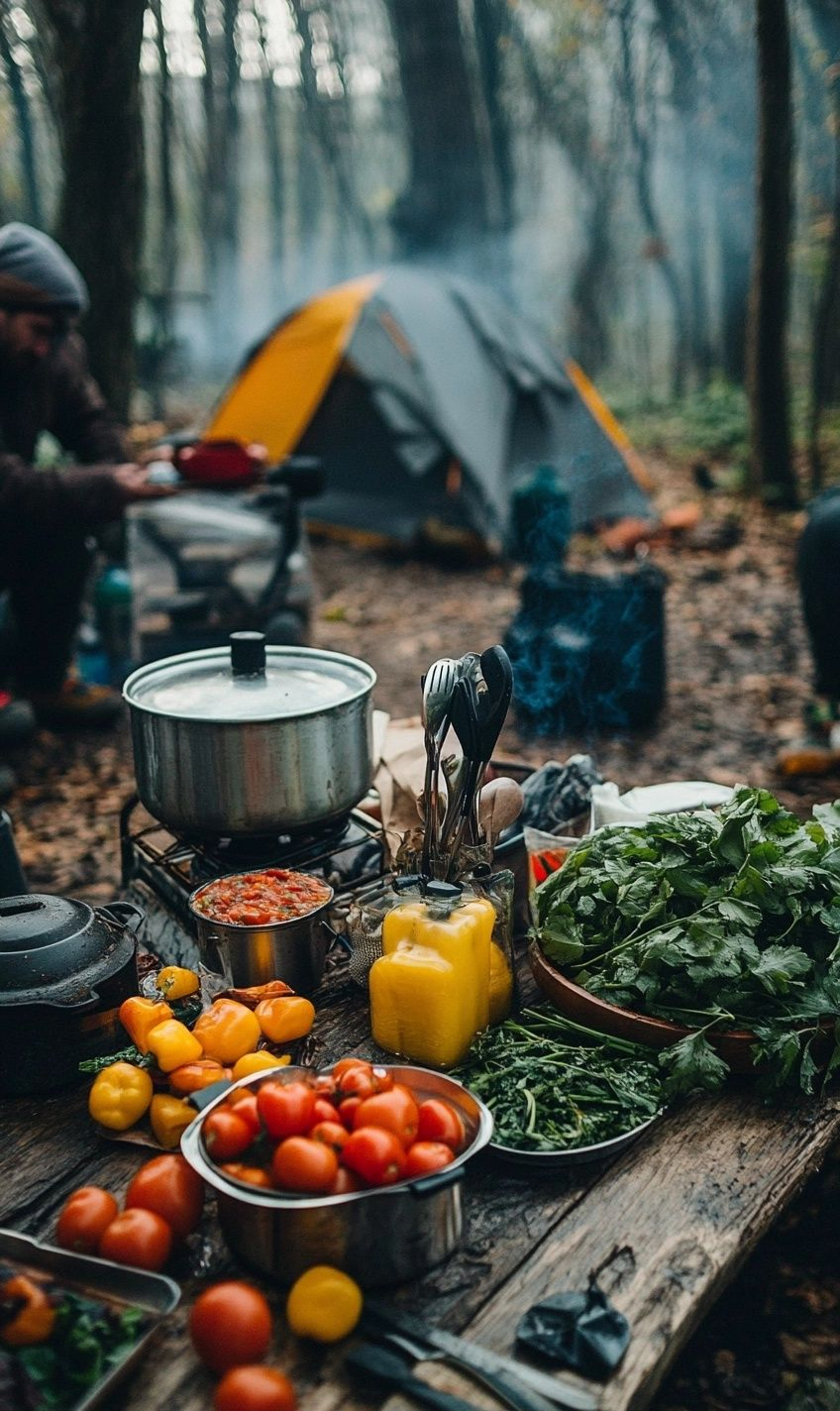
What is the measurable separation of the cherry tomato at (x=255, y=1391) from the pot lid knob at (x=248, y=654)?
1598mm

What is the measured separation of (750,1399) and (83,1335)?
1.33 metres

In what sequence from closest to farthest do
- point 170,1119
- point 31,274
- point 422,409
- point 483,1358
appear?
point 483,1358 → point 170,1119 → point 31,274 → point 422,409

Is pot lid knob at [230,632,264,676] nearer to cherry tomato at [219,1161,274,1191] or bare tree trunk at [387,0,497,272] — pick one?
cherry tomato at [219,1161,274,1191]

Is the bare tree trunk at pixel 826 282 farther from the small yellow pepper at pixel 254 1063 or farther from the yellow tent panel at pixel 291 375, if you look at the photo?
the small yellow pepper at pixel 254 1063

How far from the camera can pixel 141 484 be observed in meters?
4.71

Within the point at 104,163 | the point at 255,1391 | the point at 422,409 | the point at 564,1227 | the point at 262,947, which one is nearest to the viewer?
the point at 255,1391

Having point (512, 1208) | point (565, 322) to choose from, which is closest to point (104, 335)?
point (512, 1208)

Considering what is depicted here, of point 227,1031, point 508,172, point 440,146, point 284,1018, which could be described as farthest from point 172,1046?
point 508,172

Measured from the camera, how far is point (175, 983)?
2334mm

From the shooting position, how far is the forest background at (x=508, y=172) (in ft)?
22.3

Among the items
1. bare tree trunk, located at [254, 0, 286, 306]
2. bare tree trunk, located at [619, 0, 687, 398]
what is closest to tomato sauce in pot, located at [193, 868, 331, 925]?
bare tree trunk, located at [619, 0, 687, 398]

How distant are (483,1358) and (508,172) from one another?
19552 mm

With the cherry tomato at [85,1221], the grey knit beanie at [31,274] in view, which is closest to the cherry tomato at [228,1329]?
the cherry tomato at [85,1221]

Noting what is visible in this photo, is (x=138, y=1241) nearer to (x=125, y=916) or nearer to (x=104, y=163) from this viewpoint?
(x=125, y=916)
